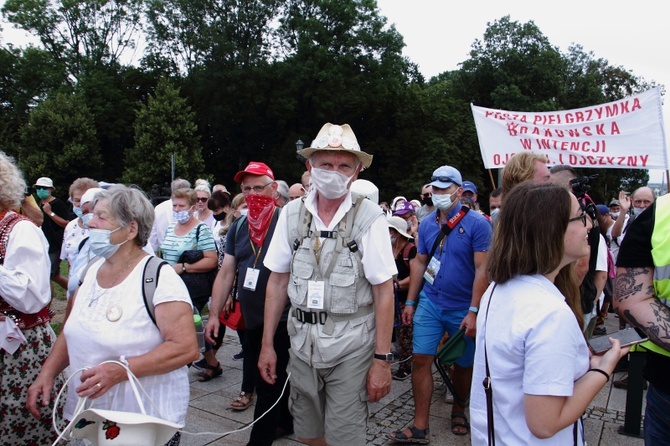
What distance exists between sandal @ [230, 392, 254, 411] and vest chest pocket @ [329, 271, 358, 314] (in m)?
2.27

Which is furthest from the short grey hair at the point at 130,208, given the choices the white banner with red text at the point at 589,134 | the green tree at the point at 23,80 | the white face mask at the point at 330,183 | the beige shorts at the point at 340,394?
the green tree at the point at 23,80

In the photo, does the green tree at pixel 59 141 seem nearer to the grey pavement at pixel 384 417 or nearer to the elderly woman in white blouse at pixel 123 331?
the grey pavement at pixel 384 417

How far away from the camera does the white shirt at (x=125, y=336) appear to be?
2.30 meters

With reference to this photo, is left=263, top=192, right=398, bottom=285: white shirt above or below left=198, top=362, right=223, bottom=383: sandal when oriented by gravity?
above

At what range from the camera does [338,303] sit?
2723 mm

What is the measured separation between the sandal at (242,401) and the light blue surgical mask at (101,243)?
8.14 feet

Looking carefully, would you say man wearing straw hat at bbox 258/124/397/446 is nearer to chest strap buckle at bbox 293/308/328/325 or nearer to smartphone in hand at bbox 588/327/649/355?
chest strap buckle at bbox 293/308/328/325

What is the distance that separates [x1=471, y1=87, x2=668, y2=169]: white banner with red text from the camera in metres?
6.09

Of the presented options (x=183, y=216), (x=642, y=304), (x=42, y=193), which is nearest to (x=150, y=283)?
(x=642, y=304)

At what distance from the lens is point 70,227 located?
565 centimetres

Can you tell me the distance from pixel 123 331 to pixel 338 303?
1.06 metres

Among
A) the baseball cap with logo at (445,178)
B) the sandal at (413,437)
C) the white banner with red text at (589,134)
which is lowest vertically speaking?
the sandal at (413,437)

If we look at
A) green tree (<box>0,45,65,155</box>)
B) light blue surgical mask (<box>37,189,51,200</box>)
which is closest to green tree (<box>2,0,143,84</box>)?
green tree (<box>0,45,65,155</box>)

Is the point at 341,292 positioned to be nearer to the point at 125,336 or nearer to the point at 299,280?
the point at 299,280
